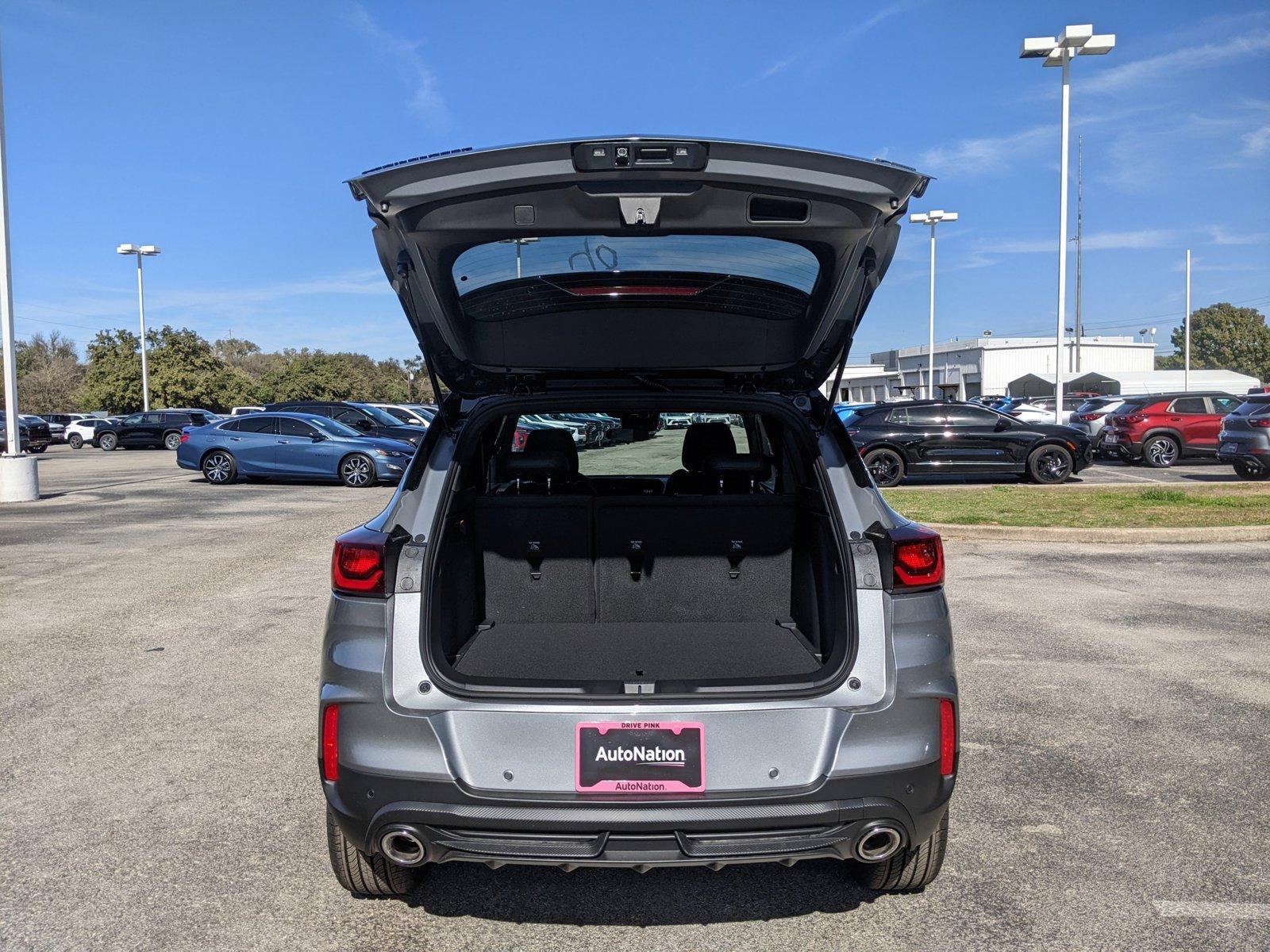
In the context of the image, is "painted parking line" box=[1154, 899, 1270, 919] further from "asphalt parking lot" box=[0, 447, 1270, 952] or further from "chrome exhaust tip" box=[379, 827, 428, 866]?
"chrome exhaust tip" box=[379, 827, 428, 866]

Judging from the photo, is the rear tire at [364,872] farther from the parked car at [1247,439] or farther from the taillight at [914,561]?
the parked car at [1247,439]

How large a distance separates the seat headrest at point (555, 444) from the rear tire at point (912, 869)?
2.11m

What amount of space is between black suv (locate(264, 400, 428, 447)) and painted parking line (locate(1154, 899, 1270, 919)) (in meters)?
18.9

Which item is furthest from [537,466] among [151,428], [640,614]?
[151,428]

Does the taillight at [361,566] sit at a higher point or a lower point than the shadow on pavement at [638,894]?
higher

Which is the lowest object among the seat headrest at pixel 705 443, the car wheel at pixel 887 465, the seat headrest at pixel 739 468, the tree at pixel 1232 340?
the car wheel at pixel 887 465

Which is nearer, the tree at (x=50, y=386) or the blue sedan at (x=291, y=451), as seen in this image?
the blue sedan at (x=291, y=451)

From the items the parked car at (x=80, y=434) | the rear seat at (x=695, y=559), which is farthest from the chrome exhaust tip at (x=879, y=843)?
the parked car at (x=80, y=434)

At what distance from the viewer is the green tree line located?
225 ft

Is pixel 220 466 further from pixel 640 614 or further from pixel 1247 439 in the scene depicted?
pixel 1247 439

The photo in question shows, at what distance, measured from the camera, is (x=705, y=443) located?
489cm

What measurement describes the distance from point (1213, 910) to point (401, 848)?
7.88ft

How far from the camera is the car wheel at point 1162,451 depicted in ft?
74.1

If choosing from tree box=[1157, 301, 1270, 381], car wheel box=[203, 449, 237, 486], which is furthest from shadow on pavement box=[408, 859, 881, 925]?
tree box=[1157, 301, 1270, 381]
